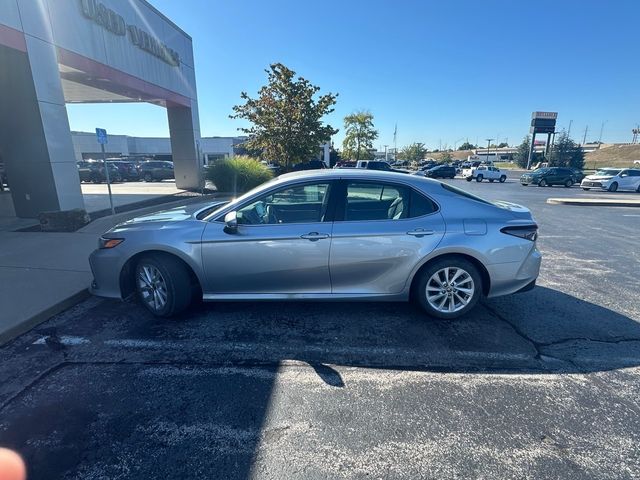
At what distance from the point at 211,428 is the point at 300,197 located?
7.79 ft

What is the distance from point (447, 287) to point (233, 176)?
47.3 ft

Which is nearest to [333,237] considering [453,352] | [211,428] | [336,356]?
[336,356]

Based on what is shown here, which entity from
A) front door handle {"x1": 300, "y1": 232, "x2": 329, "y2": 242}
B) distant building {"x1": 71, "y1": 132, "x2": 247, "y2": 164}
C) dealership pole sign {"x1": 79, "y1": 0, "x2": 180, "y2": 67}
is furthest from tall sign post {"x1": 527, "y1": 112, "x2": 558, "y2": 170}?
front door handle {"x1": 300, "y1": 232, "x2": 329, "y2": 242}

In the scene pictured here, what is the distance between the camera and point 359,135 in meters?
50.8

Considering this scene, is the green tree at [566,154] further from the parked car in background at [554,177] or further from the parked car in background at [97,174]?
the parked car in background at [97,174]

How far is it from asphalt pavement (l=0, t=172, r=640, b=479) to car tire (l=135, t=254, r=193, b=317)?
0.19 m

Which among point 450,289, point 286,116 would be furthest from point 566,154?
point 450,289

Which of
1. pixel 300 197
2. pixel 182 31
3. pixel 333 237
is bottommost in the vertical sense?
pixel 333 237

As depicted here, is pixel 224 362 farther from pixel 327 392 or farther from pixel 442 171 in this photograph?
pixel 442 171

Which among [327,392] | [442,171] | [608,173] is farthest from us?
[442,171]

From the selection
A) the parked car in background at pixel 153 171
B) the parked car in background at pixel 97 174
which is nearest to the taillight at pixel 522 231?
the parked car in background at pixel 97 174

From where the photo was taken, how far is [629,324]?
11.9ft

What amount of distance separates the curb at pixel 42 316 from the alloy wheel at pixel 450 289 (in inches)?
166

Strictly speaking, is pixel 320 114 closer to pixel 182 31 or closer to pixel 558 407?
pixel 182 31
